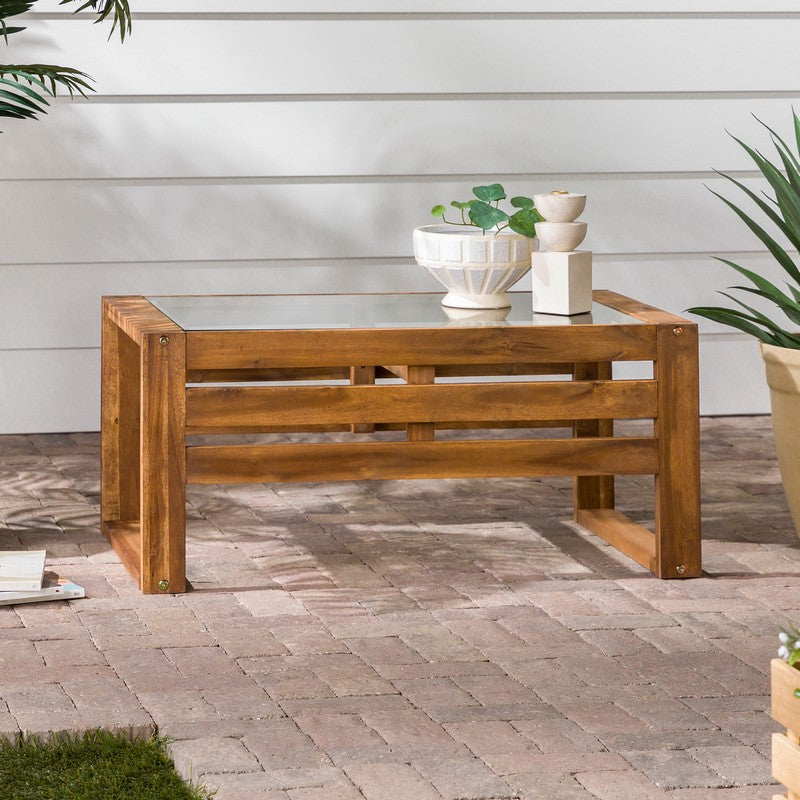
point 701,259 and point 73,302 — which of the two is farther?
point 701,259

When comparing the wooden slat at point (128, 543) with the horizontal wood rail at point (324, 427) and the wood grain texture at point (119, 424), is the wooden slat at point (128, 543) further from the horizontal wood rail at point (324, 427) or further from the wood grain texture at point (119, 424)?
the horizontal wood rail at point (324, 427)

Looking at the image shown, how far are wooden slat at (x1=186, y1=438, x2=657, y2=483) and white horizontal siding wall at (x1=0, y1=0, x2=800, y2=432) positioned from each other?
1969mm

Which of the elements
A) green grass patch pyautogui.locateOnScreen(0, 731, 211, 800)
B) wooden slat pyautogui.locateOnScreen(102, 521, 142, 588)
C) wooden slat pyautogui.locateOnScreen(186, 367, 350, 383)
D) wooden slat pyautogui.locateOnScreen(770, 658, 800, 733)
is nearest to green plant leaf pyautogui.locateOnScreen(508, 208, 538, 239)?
wooden slat pyautogui.locateOnScreen(186, 367, 350, 383)

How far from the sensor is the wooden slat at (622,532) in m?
3.26

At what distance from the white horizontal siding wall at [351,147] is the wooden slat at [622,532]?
5.29 feet

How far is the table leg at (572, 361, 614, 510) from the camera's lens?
3545mm

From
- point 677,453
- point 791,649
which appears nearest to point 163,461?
point 677,453

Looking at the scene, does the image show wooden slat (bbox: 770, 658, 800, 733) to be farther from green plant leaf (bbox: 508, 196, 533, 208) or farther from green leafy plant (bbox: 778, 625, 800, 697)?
green plant leaf (bbox: 508, 196, 533, 208)

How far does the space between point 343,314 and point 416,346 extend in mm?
296

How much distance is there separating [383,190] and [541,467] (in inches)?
81.8

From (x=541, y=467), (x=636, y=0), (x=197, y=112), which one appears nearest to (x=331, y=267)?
(x=197, y=112)

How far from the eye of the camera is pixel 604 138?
504 cm

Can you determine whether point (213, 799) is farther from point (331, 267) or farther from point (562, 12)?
point (562, 12)

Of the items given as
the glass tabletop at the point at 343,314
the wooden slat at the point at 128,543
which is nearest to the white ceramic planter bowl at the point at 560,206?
the glass tabletop at the point at 343,314
